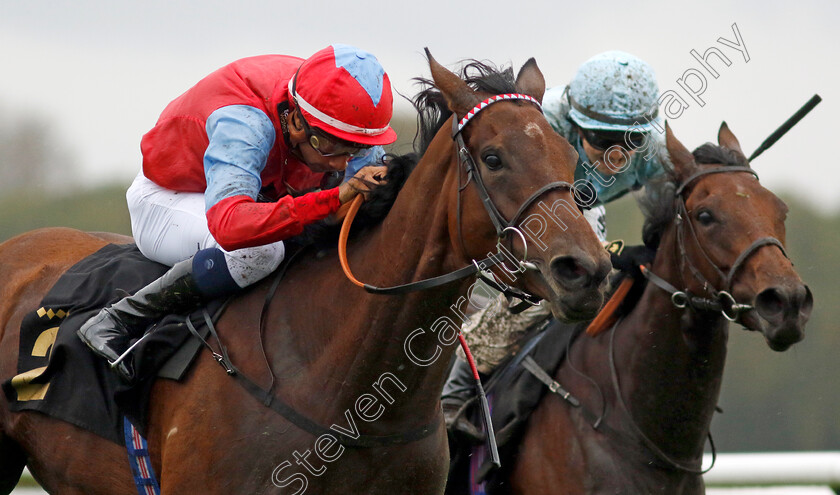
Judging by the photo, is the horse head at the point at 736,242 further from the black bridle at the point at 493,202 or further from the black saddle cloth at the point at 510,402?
the black bridle at the point at 493,202

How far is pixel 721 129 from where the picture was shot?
4402mm

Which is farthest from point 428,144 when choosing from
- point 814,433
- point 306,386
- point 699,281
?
point 814,433

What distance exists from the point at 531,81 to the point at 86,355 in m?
1.91

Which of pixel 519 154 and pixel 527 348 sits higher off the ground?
pixel 519 154

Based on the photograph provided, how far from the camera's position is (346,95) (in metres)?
3.13

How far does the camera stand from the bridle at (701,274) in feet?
12.2

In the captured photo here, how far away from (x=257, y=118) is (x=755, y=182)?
7.11ft

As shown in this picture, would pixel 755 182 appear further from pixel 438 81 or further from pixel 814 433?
pixel 814 433

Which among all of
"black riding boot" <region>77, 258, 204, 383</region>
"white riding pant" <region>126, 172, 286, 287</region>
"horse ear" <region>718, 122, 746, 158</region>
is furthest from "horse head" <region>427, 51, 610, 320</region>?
"horse ear" <region>718, 122, 746, 158</region>

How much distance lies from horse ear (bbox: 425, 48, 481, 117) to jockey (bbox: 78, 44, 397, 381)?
358mm

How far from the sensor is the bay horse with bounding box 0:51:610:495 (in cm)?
275

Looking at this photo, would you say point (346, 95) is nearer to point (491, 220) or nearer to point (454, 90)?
point (454, 90)

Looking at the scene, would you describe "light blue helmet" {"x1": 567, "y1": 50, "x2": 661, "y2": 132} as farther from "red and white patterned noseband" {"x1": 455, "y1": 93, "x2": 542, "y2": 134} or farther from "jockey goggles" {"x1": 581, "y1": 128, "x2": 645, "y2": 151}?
"red and white patterned noseband" {"x1": 455, "y1": 93, "x2": 542, "y2": 134}

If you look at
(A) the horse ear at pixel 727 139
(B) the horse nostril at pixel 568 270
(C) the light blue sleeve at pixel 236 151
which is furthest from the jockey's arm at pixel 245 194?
(A) the horse ear at pixel 727 139
